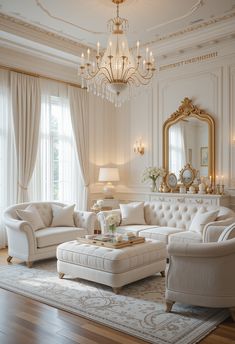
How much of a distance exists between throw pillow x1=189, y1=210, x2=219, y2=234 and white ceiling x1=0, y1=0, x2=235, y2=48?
3.14 metres

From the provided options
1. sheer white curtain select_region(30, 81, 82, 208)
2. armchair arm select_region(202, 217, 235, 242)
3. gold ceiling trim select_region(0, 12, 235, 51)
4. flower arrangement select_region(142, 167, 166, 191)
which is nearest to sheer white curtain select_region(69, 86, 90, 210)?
sheer white curtain select_region(30, 81, 82, 208)

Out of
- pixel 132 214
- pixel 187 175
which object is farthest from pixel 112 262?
pixel 187 175

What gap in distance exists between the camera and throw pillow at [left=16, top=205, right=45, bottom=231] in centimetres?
564

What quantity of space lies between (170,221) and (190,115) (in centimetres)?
220

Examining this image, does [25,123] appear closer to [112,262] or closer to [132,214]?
A: [132,214]

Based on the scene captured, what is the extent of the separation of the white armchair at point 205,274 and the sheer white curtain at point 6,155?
392 centimetres

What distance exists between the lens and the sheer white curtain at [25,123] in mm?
6625

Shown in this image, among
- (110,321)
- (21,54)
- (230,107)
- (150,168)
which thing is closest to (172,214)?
(150,168)

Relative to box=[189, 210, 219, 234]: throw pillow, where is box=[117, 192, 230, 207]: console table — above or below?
above

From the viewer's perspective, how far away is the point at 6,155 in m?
6.54

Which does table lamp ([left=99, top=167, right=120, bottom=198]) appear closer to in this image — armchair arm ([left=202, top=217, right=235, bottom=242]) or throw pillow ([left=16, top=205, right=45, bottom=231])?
throw pillow ([left=16, top=205, right=45, bottom=231])

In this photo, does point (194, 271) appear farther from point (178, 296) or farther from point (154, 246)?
point (154, 246)

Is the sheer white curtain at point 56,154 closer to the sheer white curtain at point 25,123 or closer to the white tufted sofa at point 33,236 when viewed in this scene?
the sheer white curtain at point 25,123

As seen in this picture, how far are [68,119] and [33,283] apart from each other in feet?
13.3
